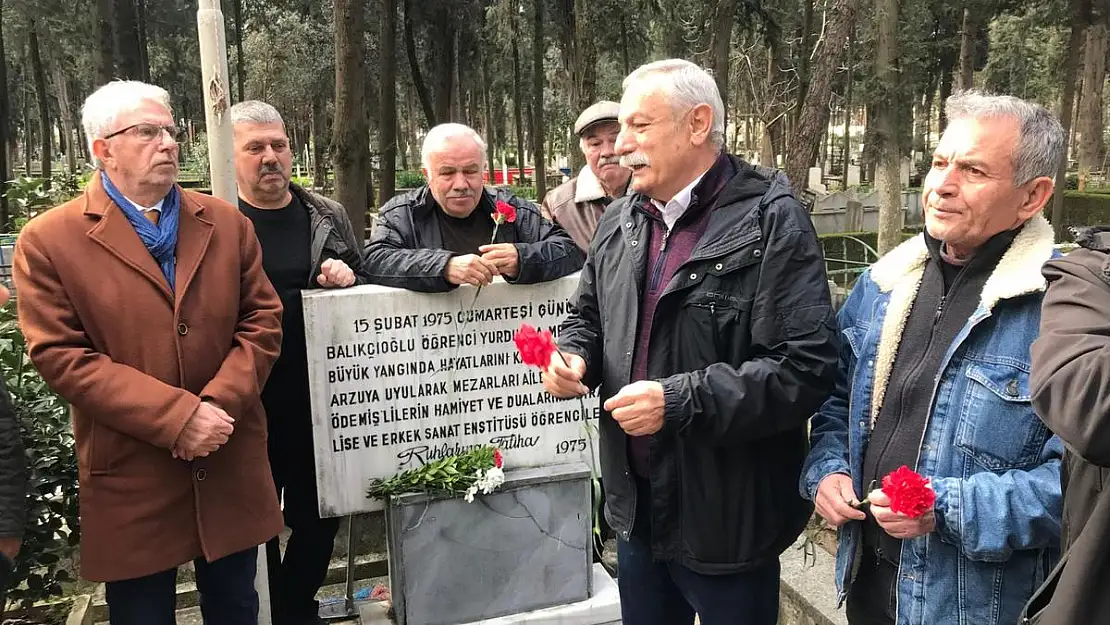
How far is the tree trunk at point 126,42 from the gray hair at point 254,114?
8.78m

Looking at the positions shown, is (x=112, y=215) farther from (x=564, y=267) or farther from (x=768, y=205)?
(x=768, y=205)

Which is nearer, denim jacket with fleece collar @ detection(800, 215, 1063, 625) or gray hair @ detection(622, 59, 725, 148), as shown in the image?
denim jacket with fleece collar @ detection(800, 215, 1063, 625)

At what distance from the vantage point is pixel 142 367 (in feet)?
7.87

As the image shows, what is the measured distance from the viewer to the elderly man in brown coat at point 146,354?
7.63ft

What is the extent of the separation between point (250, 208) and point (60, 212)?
91 cm

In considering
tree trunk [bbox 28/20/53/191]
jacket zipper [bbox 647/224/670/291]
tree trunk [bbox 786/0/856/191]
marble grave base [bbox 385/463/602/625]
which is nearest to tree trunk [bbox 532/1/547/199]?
tree trunk [bbox 786/0/856/191]

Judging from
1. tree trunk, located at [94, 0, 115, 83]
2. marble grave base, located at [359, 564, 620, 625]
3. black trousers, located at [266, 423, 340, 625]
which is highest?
tree trunk, located at [94, 0, 115, 83]

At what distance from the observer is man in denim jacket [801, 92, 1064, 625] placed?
68.8 inches

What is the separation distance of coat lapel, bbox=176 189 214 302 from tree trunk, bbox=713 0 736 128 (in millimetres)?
12375

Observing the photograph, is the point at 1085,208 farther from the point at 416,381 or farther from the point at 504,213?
the point at 416,381

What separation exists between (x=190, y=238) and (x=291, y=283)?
0.74 meters

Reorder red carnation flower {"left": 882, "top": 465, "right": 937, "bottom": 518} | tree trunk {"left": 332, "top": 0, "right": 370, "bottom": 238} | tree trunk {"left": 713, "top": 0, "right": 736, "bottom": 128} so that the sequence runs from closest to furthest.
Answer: red carnation flower {"left": 882, "top": 465, "right": 937, "bottom": 518} → tree trunk {"left": 332, "top": 0, "right": 370, "bottom": 238} → tree trunk {"left": 713, "top": 0, "right": 736, "bottom": 128}

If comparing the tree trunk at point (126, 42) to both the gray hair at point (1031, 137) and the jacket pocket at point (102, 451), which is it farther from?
the gray hair at point (1031, 137)

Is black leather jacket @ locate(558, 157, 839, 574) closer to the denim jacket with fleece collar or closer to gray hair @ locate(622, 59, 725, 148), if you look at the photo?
gray hair @ locate(622, 59, 725, 148)
